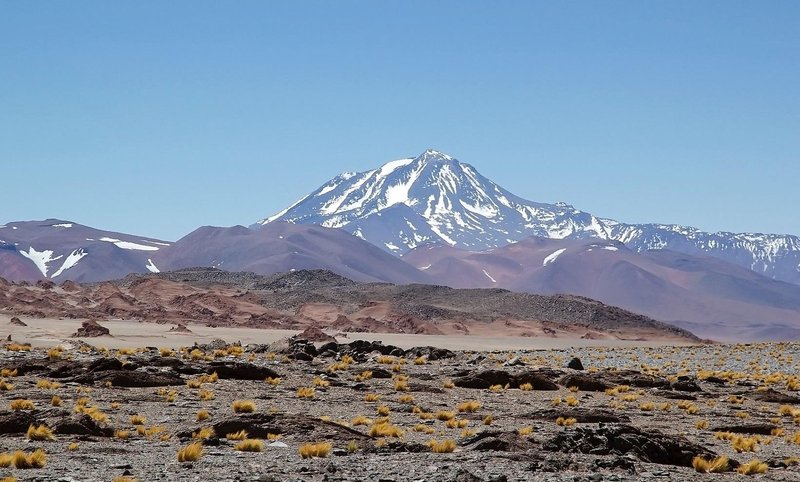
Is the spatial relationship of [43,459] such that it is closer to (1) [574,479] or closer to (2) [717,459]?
(1) [574,479]

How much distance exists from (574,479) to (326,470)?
10.9 feet

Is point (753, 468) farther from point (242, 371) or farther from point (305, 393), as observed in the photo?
point (242, 371)

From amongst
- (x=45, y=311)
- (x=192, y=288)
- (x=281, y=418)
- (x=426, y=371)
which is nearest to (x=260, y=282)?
(x=192, y=288)

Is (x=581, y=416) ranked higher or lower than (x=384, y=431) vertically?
higher

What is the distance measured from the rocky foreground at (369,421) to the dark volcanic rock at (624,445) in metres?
0.03

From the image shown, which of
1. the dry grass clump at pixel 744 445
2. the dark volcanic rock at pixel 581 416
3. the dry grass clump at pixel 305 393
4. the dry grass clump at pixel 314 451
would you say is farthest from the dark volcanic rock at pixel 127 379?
the dry grass clump at pixel 744 445

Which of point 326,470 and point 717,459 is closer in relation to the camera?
point 326,470

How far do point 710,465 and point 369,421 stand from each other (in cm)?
741

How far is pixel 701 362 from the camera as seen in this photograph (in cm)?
5194

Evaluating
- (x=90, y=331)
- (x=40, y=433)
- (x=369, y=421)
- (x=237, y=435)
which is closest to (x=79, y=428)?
(x=40, y=433)

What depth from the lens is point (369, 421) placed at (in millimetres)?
19609

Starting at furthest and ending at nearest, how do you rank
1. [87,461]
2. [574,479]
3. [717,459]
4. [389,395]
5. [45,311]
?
[45,311]
[389,395]
[717,459]
[87,461]
[574,479]

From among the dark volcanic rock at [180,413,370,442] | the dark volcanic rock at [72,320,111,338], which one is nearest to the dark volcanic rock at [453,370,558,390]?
the dark volcanic rock at [180,413,370,442]

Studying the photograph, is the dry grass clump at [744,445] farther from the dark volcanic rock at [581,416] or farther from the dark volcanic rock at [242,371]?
the dark volcanic rock at [242,371]
